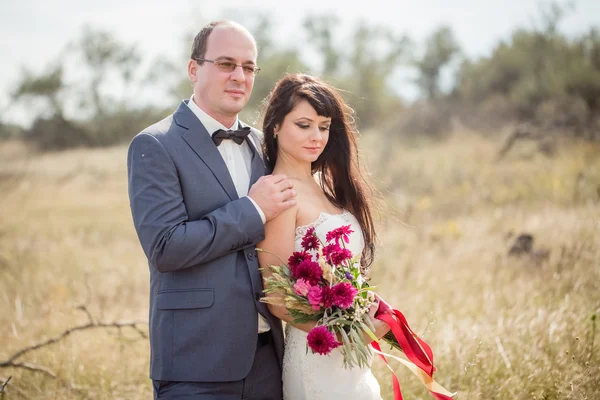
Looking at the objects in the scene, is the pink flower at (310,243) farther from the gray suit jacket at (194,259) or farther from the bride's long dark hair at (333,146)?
the bride's long dark hair at (333,146)

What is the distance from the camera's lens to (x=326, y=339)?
2.65 metres

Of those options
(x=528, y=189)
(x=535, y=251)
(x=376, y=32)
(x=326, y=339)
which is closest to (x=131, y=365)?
(x=326, y=339)

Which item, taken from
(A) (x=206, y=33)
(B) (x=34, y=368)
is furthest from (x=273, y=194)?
(B) (x=34, y=368)

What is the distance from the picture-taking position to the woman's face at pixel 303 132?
3336mm

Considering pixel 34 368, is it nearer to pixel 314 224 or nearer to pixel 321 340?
pixel 314 224

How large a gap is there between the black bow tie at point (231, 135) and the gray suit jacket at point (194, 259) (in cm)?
16

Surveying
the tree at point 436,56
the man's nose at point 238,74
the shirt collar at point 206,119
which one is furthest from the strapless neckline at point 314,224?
the tree at point 436,56

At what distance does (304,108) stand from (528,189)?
28.8 ft

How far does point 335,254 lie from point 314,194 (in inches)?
28.4

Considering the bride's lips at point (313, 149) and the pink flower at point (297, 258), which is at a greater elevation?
the bride's lips at point (313, 149)

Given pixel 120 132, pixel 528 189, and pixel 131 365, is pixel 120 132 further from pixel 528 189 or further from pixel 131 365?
pixel 131 365

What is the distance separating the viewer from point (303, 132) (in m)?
3.35

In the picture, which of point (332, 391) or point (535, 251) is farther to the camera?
point (535, 251)

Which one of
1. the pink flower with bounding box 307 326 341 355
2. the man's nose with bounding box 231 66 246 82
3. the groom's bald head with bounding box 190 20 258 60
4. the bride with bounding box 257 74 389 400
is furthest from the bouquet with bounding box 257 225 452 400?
the groom's bald head with bounding box 190 20 258 60
